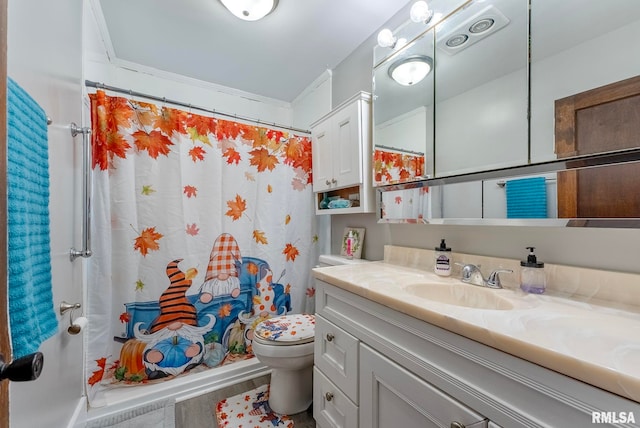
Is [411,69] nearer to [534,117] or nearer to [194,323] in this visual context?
[534,117]

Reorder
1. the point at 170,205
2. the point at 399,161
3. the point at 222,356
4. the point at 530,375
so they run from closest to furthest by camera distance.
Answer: the point at 530,375 < the point at 399,161 < the point at 170,205 < the point at 222,356

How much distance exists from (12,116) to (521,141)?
154 centimetres

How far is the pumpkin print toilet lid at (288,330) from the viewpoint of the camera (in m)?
1.41

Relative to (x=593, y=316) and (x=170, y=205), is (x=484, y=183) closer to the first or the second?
(x=593, y=316)

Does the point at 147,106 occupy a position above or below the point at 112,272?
above

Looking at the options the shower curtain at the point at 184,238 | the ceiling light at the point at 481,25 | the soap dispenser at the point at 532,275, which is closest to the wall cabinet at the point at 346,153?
the shower curtain at the point at 184,238

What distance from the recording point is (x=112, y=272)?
151 centimetres

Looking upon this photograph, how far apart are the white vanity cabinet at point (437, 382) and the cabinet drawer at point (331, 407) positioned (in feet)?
0.03

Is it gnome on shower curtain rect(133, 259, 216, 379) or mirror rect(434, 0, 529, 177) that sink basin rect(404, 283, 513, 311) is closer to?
mirror rect(434, 0, 529, 177)

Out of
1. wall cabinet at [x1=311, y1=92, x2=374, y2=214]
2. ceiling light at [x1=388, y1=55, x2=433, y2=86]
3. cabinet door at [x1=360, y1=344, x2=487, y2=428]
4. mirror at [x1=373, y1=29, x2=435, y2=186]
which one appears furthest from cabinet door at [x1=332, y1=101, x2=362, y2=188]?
cabinet door at [x1=360, y1=344, x2=487, y2=428]

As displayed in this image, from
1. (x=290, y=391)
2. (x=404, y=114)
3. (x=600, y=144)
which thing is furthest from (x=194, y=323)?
(x=600, y=144)

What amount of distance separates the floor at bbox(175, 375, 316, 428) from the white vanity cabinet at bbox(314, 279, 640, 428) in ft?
1.12

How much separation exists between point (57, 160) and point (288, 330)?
130 centimetres

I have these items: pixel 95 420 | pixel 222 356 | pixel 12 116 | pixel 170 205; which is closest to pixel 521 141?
pixel 12 116
